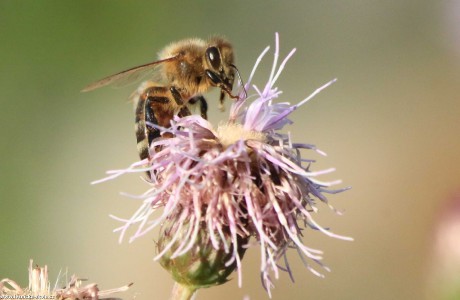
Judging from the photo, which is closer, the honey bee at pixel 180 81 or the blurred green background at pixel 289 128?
the honey bee at pixel 180 81

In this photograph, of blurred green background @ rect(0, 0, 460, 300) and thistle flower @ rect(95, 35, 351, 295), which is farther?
blurred green background @ rect(0, 0, 460, 300)

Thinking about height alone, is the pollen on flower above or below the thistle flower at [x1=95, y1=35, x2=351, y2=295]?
above

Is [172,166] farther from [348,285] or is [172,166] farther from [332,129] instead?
[332,129]

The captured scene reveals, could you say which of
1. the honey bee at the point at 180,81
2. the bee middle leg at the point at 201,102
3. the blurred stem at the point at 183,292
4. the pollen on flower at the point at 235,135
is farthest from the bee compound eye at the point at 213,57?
the blurred stem at the point at 183,292

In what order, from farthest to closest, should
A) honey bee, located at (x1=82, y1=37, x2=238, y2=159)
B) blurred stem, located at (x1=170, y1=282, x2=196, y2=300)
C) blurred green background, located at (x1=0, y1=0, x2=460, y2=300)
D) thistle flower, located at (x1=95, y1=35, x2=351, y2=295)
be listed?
blurred green background, located at (x1=0, y1=0, x2=460, y2=300)
honey bee, located at (x1=82, y1=37, x2=238, y2=159)
blurred stem, located at (x1=170, y1=282, x2=196, y2=300)
thistle flower, located at (x1=95, y1=35, x2=351, y2=295)

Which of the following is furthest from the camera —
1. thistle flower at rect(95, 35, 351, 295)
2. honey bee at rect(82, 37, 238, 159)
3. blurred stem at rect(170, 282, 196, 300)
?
honey bee at rect(82, 37, 238, 159)

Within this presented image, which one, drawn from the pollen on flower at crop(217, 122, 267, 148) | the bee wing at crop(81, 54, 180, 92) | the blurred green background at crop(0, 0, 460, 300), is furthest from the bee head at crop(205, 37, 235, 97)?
the blurred green background at crop(0, 0, 460, 300)

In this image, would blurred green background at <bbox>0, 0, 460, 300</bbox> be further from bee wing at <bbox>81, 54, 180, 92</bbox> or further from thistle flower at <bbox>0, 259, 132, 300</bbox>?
thistle flower at <bbox>0, 259, 132, 300</bbox>

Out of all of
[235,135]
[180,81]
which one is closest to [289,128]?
[180,81]

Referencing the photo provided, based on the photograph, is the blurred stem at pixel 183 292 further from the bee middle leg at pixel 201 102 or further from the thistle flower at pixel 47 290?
the bee middle leg at pixel 201 102
